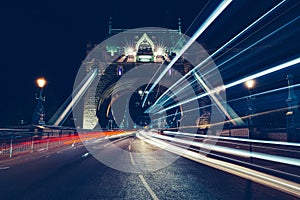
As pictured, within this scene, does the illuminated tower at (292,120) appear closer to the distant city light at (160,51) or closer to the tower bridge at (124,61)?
the tower bridge at (124,61)

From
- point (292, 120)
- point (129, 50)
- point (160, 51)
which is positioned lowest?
point (292, 120)

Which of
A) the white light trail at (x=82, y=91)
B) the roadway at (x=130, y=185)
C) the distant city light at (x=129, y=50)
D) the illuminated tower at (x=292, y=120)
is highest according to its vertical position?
the distant city light at (x=129, y=50)

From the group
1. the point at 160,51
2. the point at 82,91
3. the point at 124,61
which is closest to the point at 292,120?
the point at 82,91

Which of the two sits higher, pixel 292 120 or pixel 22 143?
pixel 292 120

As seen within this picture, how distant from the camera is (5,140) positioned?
38.3ft

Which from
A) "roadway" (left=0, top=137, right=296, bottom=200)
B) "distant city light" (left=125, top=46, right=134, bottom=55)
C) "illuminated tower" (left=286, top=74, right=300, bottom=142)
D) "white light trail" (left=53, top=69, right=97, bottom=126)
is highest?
"distant city light" (left=125, top=46, right=134, bottom=55)

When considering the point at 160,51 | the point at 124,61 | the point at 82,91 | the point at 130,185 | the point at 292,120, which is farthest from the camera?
the point at 160,51

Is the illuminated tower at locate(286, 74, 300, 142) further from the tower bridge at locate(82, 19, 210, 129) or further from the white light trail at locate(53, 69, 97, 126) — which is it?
the white light trail at locate(53, 69, 97, 126)

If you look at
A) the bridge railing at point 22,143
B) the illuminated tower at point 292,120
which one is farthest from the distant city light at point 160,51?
the bridge railing at point 22,143

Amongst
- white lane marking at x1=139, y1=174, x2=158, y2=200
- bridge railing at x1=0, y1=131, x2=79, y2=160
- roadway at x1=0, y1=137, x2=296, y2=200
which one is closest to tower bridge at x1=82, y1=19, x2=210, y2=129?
bridge railing at x1=0, y1=131, x2=79, y2=160

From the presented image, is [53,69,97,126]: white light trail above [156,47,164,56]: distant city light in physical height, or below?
below

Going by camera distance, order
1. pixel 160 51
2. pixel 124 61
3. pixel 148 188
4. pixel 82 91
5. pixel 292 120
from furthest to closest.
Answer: pixel 160 51
pixel 124 61
pixel 82 91
pixel 292 120
pixel 148 188

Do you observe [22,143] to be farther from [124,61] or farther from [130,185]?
[124,61]

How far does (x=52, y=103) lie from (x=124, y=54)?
146 feet
